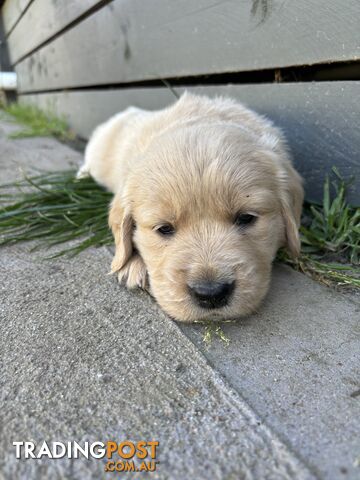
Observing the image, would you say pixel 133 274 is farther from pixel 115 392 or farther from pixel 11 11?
pixel 11 11

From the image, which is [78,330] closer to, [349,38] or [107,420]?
[107,420]

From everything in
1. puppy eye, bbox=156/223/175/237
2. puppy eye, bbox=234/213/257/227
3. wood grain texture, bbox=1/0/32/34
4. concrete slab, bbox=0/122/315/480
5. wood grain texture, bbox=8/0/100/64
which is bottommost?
concrete slab, bbox=0/122/315/480

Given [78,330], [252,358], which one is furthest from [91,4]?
[252,358]

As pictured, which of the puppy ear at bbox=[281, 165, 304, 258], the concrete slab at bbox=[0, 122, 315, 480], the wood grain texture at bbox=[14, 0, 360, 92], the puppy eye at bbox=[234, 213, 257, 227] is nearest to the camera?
the concrete slab at bbox=[0, 122, 315, 480]

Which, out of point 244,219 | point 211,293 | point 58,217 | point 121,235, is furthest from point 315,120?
point 58,217

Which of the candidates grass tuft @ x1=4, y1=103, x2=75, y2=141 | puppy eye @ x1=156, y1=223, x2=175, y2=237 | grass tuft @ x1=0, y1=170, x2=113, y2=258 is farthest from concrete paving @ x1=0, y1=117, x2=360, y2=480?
grass tuft @ x1=4, y1=103, x2=75, y2=141

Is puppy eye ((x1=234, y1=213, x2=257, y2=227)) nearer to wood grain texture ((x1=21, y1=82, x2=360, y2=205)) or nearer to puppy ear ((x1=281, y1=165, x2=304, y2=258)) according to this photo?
puppy ear ((x1=281, y1=165, x2=304, y2=258))
